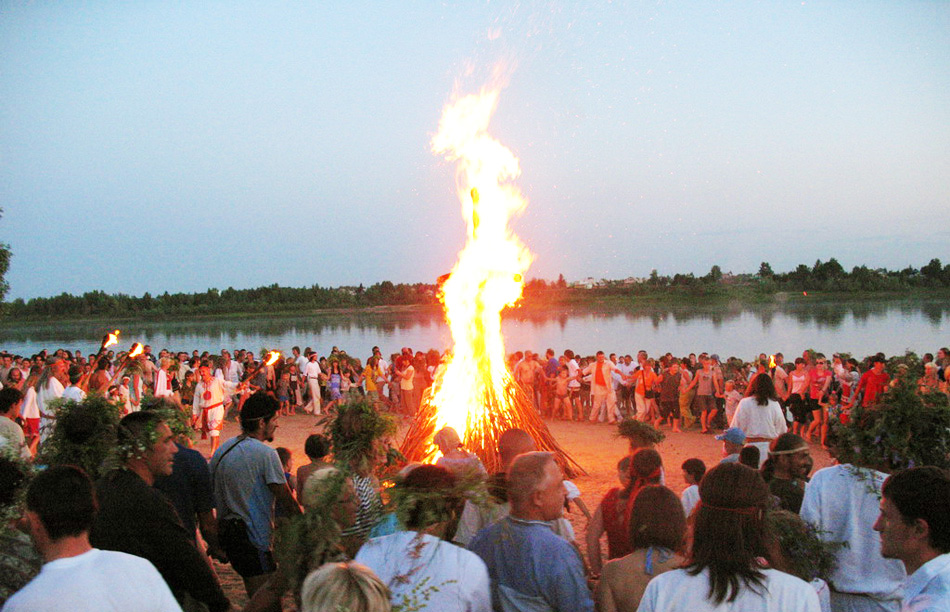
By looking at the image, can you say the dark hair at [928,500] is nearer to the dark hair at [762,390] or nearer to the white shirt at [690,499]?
the white shirt at [690,499]

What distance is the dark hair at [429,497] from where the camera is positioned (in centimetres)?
300

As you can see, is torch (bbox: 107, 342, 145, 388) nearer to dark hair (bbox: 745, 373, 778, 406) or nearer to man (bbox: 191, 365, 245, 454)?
man (bbox: 191, 365, 245, 454)

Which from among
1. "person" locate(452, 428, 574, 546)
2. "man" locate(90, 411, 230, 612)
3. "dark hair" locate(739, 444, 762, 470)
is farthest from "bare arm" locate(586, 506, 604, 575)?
"man" locate(90, 411, 230, 612)

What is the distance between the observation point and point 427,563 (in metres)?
2.86

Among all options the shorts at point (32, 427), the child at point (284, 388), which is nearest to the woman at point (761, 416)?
the shorts at point (32, 427)

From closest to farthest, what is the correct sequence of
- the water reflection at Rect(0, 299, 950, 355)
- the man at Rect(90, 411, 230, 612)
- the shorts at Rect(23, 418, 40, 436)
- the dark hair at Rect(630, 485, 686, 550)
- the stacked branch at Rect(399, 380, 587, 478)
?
the dark hair at Rect(630, 485, 686, 550) < the man at Rect(90, 411, 230, 612) < the stacked branch at Rect(399, 380, 587, 478) < the shorts at Rect(23, 418, 40, 436) < the water reflection at Rect(0, 299, 950, 355)

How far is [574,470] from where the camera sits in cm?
1021

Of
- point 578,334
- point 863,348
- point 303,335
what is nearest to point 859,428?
point 863,348

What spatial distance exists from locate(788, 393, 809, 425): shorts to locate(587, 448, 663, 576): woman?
873 centimetres

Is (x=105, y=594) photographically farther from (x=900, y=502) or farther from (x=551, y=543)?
(x=900, y=502)

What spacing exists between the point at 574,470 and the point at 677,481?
136cm

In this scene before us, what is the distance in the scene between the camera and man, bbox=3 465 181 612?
253 cm

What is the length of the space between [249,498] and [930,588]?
3.86 meters

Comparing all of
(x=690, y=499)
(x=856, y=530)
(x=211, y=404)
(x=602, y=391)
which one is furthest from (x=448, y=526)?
(x=602, y=391)
